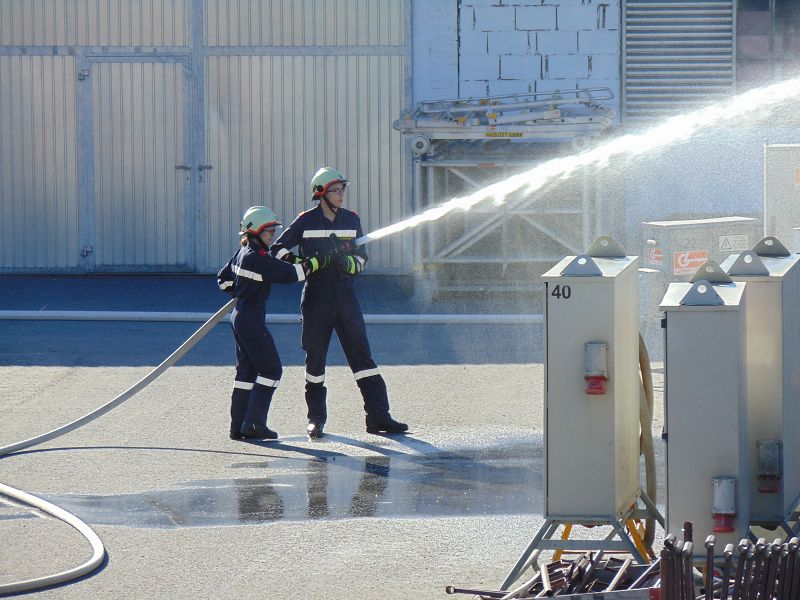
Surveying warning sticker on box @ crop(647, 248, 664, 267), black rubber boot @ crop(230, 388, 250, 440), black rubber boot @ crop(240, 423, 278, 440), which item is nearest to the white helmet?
black rubber boot @ crop(230, 388, 250, 440)

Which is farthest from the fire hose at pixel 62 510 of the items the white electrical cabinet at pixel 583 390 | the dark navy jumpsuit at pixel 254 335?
the white electrical cabinet at pixel 583 390

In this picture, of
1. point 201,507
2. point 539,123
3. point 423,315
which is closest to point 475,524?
point 201,507

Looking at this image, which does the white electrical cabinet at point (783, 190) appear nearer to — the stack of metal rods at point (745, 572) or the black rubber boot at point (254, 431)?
the black rubber boot at point (254, 431)

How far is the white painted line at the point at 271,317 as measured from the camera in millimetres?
14312

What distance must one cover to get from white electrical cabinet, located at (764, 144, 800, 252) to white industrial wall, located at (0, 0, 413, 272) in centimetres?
849

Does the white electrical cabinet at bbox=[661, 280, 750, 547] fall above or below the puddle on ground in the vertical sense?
above

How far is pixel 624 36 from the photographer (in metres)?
18.1

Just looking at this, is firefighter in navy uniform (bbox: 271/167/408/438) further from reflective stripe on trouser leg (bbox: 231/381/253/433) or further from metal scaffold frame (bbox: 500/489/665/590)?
metal scaffold frame (bbox: 500/489/665/590)

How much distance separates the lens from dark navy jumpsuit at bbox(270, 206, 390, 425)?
9195mm

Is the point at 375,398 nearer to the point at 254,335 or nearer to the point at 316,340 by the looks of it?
the point at 316,340

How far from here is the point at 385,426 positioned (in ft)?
30.2

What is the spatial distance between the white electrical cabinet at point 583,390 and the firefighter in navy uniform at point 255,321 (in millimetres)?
3683

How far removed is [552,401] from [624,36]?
1342 cm

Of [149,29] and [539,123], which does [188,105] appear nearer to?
[149,29]
